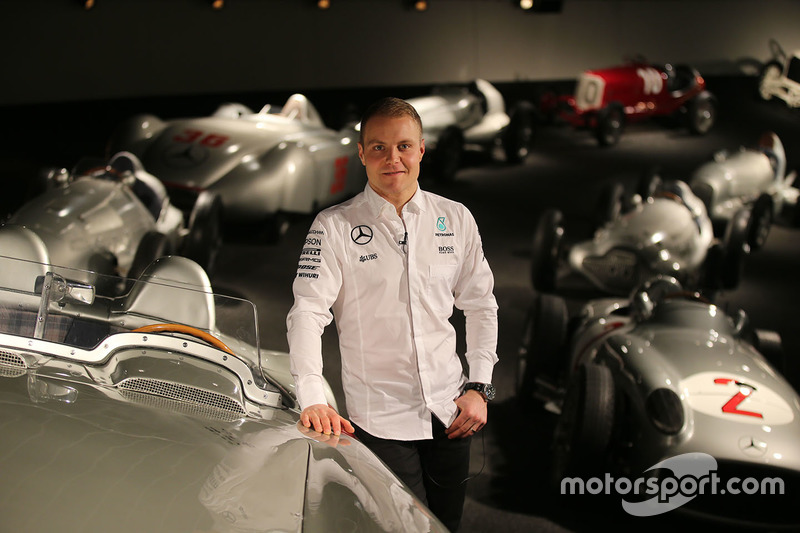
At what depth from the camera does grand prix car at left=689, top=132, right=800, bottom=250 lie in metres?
6.71

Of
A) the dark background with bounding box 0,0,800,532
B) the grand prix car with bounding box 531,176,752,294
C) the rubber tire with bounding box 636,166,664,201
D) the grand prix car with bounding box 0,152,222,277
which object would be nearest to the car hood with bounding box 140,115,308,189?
the grand prix car with bounding box 0,152,222,277

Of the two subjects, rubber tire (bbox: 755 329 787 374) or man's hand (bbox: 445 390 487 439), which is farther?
rubber tire (bbox: 755 329 787 374)

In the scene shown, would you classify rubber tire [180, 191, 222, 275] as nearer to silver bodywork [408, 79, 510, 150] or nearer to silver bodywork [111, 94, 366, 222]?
silver bodywork [111, 94, 366, 222]

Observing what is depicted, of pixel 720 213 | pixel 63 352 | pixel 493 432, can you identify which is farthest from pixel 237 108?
pixel 63 352

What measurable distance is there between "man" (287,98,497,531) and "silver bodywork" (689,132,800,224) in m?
5.46

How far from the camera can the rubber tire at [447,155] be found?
8320mm

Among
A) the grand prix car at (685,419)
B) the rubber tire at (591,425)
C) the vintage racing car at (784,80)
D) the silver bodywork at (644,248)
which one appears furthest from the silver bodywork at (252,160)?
the vintage racing car at (784,80)

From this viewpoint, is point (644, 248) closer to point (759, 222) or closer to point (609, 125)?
point (759, 222)

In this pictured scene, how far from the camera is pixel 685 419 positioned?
3.15m

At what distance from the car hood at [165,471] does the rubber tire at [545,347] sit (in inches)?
93.7

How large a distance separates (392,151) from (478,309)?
47 centimetres

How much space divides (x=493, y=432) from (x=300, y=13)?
1214 cm

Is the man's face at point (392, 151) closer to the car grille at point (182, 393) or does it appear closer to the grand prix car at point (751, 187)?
the car grille at point (182, 393)

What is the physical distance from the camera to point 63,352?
1860 millimetres
